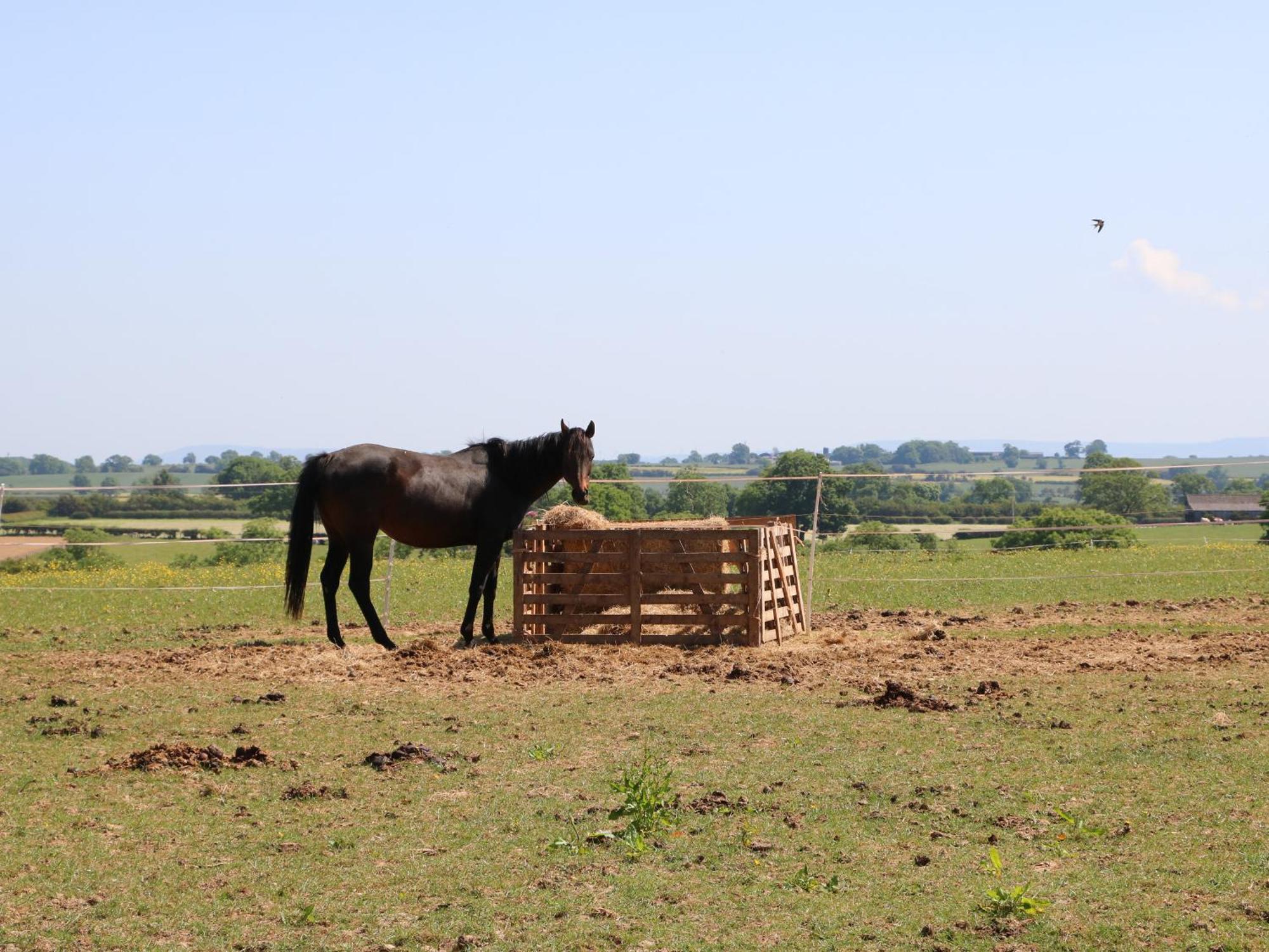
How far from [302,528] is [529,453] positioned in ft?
7.89

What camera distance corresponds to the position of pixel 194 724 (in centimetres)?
868

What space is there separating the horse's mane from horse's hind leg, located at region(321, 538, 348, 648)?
5.87 ft

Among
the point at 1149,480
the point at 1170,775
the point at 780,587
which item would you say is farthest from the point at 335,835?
the point at 1149,480

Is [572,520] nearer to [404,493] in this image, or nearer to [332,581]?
[404,493]

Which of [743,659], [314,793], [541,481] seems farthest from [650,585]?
[314,793]

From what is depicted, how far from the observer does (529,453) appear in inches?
520

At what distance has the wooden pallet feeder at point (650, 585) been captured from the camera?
12570 mm

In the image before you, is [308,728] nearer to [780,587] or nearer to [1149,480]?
[780,587]

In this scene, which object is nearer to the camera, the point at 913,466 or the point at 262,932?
the point at 262,932

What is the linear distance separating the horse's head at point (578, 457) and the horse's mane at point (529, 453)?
0.46 ft

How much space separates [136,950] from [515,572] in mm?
8460

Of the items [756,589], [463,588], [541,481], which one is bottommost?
[463,588]

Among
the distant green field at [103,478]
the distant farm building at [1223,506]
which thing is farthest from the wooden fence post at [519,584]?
the distant green field at [103,478]

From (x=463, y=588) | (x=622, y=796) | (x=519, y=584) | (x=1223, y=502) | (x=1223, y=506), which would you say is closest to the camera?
(x=622, y=796)
